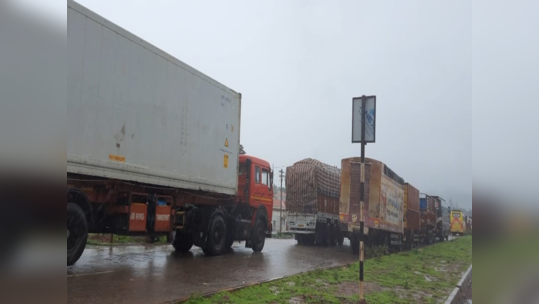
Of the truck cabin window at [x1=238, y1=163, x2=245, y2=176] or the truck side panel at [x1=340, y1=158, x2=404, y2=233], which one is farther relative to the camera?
the truck side panel at [x1=340, y1=158, x2=404, y2=233]

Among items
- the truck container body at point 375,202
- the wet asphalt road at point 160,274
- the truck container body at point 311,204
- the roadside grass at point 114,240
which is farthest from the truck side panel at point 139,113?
the truck container body at point 311,204

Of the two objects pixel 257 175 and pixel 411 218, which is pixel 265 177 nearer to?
pixel 257 175

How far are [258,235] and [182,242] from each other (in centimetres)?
255

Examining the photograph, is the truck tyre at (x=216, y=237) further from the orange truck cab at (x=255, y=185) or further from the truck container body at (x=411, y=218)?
the truck container body at (x=411, y=218)

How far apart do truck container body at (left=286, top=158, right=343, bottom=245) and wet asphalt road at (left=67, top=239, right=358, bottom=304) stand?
5.98 m

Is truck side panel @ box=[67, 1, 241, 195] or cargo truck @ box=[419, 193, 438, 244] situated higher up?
truck side panel @ box=[67, 1, 241, 195]

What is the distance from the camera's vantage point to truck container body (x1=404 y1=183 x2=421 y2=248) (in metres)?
16.3

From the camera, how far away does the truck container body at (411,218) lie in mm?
16334

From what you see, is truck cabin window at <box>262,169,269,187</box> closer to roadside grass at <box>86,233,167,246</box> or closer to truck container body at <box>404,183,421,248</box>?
roadside grass at <box>86,233,167,246</box>

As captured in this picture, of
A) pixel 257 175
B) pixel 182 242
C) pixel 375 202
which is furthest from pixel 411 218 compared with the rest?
pixel 182 242

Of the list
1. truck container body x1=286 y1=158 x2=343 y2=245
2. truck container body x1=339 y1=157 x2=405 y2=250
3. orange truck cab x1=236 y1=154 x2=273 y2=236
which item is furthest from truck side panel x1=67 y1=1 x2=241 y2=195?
truck container body x1=286 y1=158 x2=343 y2=245

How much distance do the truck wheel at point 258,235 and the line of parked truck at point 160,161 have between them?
0.10 feet

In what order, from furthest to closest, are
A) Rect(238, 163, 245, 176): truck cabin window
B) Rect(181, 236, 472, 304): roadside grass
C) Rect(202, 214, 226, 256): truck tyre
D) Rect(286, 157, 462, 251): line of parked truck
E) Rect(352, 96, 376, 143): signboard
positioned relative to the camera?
Rect(286, 157, 462, 251): line of parked truck, Rect(238, 163, 245, 176): truck cabin window, Rect(202, 214, 226, 256): truck tyre, Rect(181, 236, 472, 304): roadside grass, Rect(352, 96, 376, 143): signboard

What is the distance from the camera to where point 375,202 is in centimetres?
1328
